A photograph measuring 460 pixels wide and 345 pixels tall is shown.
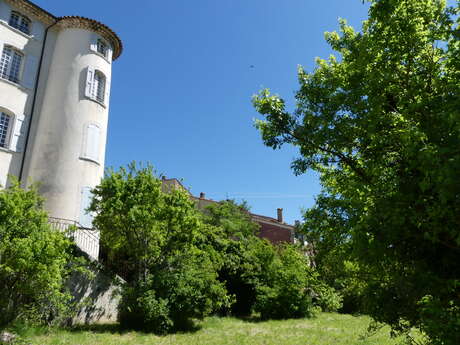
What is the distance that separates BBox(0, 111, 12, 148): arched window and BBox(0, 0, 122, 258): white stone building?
42 mm

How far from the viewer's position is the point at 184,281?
43.2 ft

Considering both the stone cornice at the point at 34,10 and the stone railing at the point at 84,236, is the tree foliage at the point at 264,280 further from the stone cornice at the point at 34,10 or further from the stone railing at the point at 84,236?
the stone cornice at the point at 34,10

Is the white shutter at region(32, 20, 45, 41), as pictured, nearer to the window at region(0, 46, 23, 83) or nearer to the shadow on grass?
the window at region(0, 46, 23, 83)

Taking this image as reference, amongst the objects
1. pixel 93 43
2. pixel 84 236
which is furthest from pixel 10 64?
pixel 84 236

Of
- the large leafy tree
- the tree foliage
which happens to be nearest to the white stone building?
the tree foliage

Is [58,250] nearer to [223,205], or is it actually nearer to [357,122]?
[357,122]

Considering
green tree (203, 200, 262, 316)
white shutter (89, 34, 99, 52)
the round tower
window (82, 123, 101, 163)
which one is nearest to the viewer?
the round tower

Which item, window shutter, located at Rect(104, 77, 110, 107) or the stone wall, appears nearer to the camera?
the stone wall

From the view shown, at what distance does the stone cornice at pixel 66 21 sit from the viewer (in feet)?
58.6

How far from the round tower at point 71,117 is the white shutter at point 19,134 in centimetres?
43

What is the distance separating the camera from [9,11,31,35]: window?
688 inches

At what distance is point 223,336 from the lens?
12.9m

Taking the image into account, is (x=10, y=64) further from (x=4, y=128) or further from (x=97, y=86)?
(x=97, y=86)

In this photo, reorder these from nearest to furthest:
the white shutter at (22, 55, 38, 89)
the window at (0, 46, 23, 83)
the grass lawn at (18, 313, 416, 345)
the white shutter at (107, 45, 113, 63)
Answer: the grass lawn at (18, 313, 416, 345) → the window at (0, 46, 23, 83) → the white shutter at (22, 55, 38, 89) → the white shutter at (107, 45, 113, 63)
